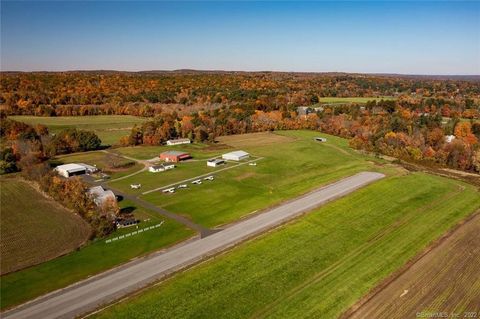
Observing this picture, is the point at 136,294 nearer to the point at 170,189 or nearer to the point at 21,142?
the point at 170,189

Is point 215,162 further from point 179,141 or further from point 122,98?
point 122,98

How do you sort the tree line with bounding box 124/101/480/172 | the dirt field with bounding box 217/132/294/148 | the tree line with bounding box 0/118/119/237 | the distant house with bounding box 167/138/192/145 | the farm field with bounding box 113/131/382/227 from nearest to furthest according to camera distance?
1. the tree line with bounding box 0/118/119/237
2. the farm field with bounding box 113/131/382/227
3. the tree line with bounding box 124/101/480/172
4. the distant house with bounding box 167/138/192/145
5. the dirt field with bounding box 217/132/294/148

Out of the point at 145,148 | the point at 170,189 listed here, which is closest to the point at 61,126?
the point at 145,148

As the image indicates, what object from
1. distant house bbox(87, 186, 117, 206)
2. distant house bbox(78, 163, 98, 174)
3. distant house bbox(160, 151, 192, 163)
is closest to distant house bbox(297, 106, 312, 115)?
distant house bbox(160, 151, 192, 163)

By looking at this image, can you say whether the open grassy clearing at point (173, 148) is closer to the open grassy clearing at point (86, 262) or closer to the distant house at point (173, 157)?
the distant house at point (173, 157)

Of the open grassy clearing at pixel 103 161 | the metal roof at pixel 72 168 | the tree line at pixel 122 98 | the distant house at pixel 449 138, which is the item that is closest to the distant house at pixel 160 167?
the open grassy clearing at pixel 103 161

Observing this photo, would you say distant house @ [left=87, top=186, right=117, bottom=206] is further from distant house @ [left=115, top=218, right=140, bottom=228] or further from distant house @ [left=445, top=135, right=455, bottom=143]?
distant house @ [left=445, top=135, right=455, bottom=143]
